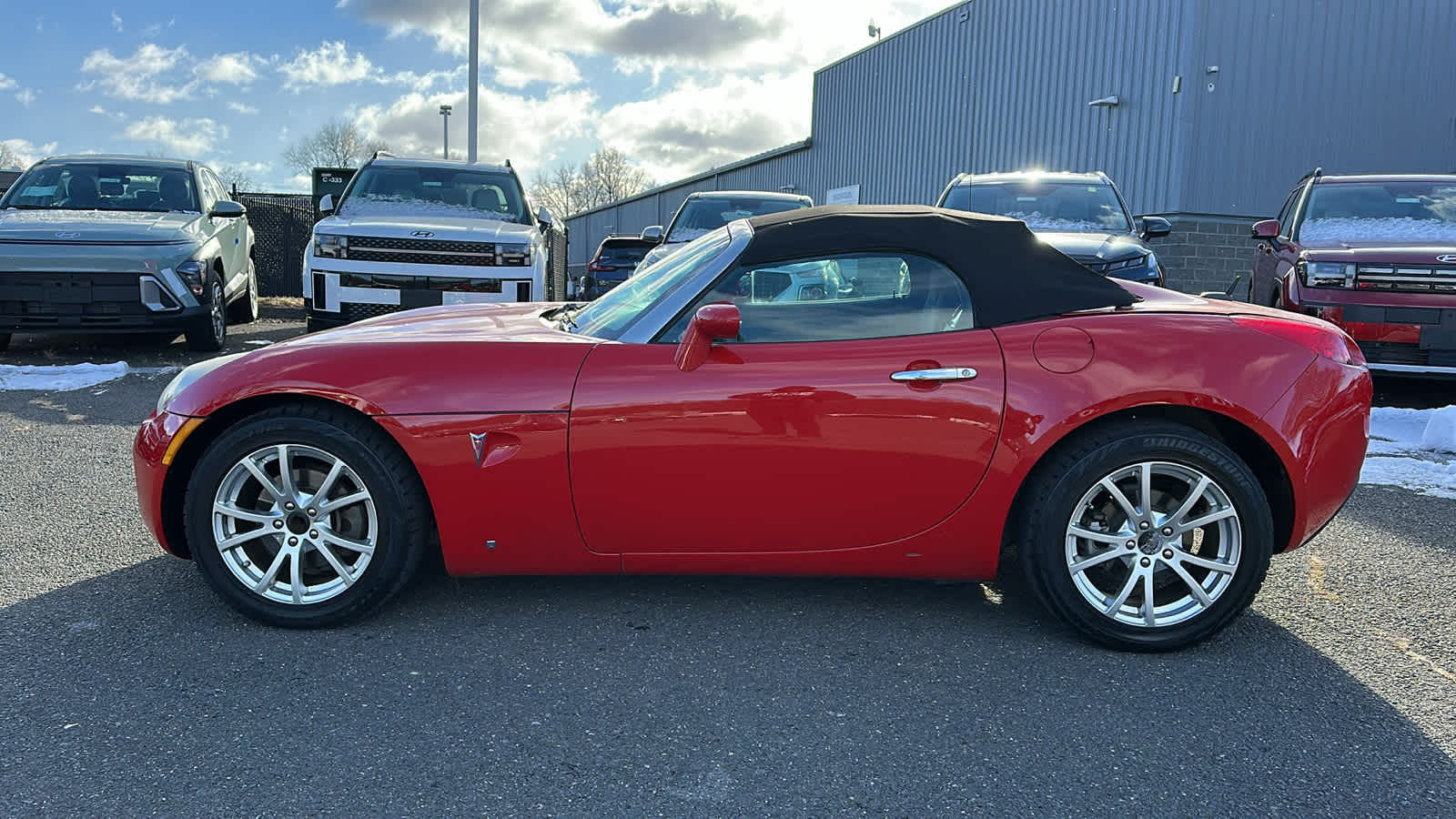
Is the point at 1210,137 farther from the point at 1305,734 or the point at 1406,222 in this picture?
the point at 1305,734

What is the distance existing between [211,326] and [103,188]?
6.05 feet

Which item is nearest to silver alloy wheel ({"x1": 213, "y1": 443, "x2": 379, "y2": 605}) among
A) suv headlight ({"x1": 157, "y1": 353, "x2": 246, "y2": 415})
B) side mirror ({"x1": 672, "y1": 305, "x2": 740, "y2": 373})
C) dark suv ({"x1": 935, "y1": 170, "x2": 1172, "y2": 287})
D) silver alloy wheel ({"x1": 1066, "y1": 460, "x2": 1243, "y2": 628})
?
A: suv headlight ({"x1": 157, "y1": 353, "x2": 246, "y2": 415})

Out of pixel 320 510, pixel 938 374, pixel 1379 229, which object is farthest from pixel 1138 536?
pixel 1379 229

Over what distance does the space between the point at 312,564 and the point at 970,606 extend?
215cm

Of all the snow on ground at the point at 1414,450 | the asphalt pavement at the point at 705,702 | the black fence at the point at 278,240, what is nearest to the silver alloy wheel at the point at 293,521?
the asphalt pavement at the point at 705,702

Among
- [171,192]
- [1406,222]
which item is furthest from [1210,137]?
[171,192]

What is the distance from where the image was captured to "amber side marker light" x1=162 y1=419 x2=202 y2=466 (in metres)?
3.20

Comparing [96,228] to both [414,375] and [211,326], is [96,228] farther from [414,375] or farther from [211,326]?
[414,375]

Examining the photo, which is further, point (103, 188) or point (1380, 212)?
point (103, 188)

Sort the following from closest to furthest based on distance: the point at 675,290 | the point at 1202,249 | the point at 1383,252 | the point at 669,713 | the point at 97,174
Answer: the point at 669,713, the point at 675,290, the point at 1383,252, the point at 97,174, the point at 1202,249

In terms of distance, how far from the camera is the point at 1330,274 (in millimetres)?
7461

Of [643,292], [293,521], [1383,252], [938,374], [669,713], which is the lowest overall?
[669,713]

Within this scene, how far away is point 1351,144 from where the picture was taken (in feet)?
49.3

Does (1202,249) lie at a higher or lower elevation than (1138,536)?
higher
